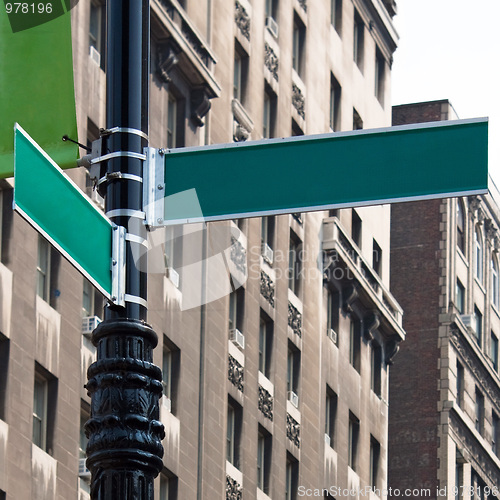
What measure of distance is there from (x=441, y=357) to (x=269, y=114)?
21.1m

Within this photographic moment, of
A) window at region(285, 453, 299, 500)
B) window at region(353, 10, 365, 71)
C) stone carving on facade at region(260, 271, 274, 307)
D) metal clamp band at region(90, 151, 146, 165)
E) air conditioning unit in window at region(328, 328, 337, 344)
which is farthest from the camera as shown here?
window at region(353, 10, 365, 71)

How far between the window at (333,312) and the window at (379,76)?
1152cm

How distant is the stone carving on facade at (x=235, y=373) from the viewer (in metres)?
42.0

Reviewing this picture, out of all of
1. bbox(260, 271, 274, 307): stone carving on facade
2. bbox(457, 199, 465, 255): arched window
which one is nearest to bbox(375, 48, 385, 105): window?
bbox(457, 199, 465, 255): arched window

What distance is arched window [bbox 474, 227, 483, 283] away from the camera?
71.9m

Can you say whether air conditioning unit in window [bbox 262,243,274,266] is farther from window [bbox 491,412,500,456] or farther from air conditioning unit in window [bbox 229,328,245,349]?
window [bbox 491,412,500,456]

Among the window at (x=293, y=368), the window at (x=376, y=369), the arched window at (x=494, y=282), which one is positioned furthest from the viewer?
the arched window at (x=494, y=282)

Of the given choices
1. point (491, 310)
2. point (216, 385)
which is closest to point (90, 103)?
point (216, 385)

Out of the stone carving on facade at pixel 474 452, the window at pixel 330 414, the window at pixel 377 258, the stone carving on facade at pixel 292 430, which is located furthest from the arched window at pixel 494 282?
the stone carving on facade at pixel 292 430

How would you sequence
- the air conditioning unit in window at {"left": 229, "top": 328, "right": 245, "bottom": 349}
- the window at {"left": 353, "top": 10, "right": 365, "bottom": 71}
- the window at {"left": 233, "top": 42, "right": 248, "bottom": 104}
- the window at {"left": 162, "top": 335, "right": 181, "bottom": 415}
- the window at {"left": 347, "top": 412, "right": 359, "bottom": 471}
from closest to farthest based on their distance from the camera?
1. the window at {"left": 162, "top": 335, "right": 181, "bottom": 415}
2. the air conditioning unit in window at {"left": 229, "top": 328, "right": 245, "bottom": 349}
3. the window at {"left": 233, "top": 42, "right": 248, "bottom": 104}
4. the window at {"left": 347, "top": 412, "right": 359, "bottom": 471}
5. the window at {"left": 353, "top": 10, "right": 365, "bottom": 71}

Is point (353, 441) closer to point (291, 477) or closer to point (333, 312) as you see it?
point (333, 312)

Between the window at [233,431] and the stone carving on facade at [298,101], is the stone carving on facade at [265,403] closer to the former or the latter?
the window at [233,431]

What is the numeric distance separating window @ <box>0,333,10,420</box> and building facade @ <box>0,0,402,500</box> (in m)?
0.04

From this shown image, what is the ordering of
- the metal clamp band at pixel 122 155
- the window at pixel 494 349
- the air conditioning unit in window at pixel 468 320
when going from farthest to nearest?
the window at pixel 494 349 < the air conditioning unit in window at pixel 468 320 < the metal clamp band at pixel 122 155
